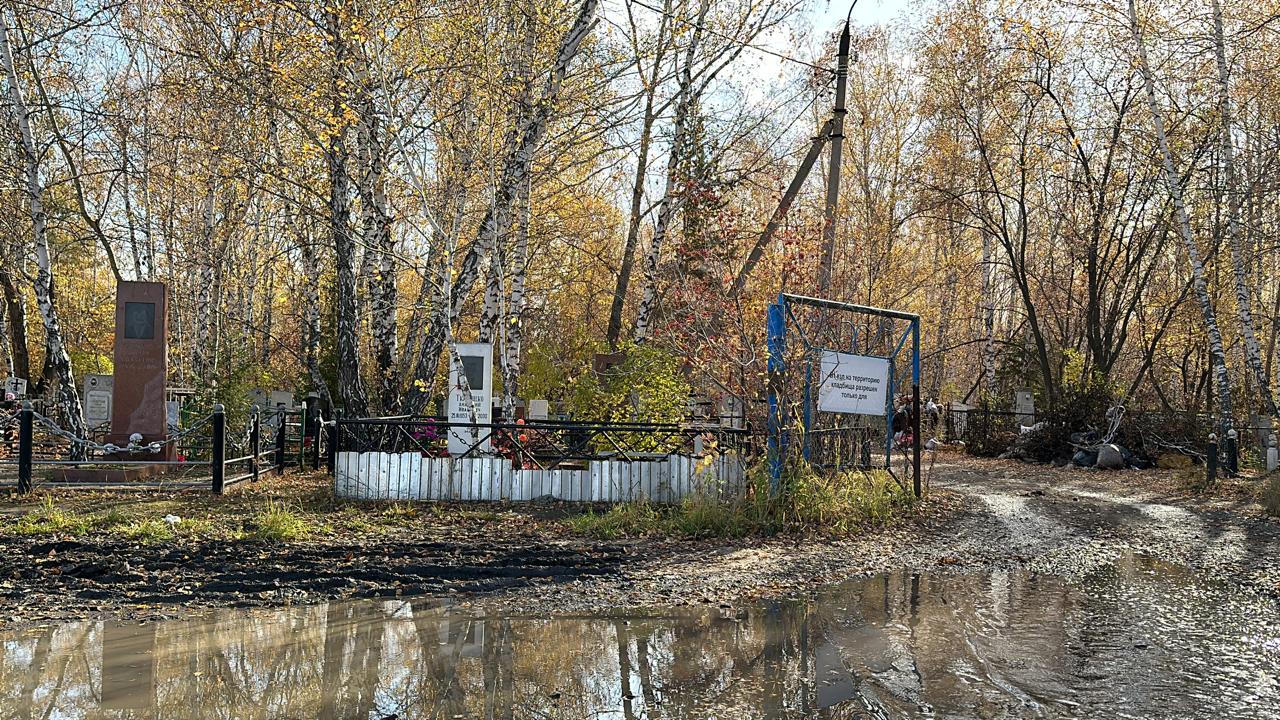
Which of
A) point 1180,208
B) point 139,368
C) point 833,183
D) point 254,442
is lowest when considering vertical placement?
point 254,442

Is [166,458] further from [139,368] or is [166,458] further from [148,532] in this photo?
[148,532]

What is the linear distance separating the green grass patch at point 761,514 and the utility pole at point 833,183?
3.61 metres

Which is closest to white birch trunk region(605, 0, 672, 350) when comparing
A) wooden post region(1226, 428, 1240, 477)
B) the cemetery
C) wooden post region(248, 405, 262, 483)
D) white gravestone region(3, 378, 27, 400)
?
the cemetery

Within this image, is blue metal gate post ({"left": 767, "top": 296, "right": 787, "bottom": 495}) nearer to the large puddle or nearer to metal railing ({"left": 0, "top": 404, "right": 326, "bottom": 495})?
the large puddle

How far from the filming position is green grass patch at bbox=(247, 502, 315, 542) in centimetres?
895

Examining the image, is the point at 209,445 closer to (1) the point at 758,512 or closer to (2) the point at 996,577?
(1) the point at 758,512

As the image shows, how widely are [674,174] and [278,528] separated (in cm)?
1297

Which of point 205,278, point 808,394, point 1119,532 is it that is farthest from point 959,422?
point 205,278

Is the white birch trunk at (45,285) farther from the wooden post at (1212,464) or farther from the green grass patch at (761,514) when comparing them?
the wooden post at (1212,464)

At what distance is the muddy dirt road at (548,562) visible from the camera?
23.0 feet

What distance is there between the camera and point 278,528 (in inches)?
355

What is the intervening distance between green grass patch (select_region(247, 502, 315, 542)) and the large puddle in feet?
8.10

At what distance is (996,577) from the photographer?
328 inches

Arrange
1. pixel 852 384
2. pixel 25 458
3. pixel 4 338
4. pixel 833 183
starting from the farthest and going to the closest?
pixel 4 338
pixel 833 183
pixel 25 458
pixel 852 384
